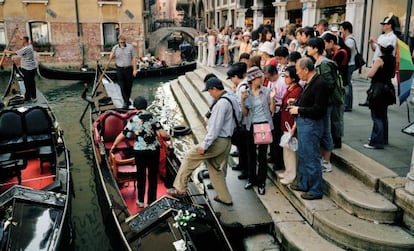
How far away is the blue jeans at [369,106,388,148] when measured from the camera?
3.19 m

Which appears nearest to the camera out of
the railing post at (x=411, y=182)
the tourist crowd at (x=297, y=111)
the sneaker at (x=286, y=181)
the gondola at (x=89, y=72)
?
the railing post at (x=411, y=182)

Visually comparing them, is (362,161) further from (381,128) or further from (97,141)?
(97,141)

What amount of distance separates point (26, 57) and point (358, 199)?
5.62 m

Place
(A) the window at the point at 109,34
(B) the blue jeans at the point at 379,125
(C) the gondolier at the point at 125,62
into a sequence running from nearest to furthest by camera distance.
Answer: (B) the blue jeans at the point at 379,125 → (C) the gondolier at the point at 125,62 → (A) the window at the point at 109,34

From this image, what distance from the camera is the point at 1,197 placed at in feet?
8.93

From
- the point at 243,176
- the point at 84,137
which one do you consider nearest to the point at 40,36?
the point at 84,137

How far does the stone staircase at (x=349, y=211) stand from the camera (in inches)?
93.7

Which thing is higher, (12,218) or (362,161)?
(362,161)

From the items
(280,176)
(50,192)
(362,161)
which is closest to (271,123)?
(280,176)

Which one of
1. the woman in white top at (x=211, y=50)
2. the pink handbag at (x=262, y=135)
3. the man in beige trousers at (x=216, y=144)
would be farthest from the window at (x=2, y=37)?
the pink handbag at (x=262, y=135)

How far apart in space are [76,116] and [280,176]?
5372 mm

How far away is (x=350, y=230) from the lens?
2395mm

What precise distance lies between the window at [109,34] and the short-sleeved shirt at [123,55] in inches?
357

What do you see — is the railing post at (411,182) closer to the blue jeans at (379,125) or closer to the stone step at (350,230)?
the stone step at (350,230)
